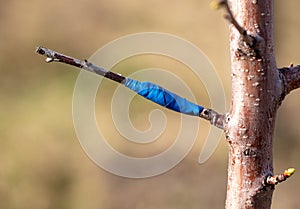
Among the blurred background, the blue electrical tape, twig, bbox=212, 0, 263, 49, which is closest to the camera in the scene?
twig, bbox=212, 0, 263, 49

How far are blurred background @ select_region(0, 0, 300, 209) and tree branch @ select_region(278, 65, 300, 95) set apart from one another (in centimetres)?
129

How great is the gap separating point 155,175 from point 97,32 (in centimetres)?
60

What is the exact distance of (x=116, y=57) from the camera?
1.88 meters

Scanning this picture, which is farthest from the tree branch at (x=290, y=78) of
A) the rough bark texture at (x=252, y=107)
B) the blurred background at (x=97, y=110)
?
the blurred background at (x=97, y=110)

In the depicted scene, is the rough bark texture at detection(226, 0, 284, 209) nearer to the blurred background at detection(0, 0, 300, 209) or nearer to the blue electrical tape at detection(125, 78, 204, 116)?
the blue electrical tape at detection(125, 78, 204, 116)

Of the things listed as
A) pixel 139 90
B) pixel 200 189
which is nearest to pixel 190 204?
pixel 200 189

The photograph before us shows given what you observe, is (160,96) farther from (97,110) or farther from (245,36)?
(97,110)

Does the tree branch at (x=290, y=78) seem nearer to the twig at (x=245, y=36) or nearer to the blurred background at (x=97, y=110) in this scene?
the twig at (x=245, y=36)

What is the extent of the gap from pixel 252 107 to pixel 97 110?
1516mm

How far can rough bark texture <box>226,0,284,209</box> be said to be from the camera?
1.43 ft

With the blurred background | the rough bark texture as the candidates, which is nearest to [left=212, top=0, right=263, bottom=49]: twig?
the rough bark texture

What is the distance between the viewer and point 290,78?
0.47 meters

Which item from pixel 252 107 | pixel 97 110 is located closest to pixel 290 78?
pixel 252 107

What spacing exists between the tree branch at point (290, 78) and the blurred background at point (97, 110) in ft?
4.23
